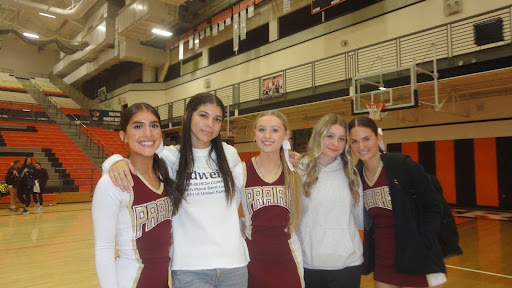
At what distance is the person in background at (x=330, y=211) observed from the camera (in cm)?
207

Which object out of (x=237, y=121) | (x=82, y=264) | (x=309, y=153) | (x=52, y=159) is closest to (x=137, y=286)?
(x=309, y=153)

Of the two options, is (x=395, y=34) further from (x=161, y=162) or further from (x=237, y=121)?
(x=161, y=162)

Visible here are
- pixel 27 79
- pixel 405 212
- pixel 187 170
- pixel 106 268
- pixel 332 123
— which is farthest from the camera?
pixel 27 79

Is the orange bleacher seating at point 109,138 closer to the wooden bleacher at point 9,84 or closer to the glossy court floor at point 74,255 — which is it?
the wooden bleacher at point 9,84

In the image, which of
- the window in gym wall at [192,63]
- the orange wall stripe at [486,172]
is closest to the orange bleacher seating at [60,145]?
the window in gym wall at [192,63]

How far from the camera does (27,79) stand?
26281 mm

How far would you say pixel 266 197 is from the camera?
2.00m

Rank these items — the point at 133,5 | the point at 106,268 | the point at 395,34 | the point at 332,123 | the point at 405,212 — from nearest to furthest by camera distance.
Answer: the point at 106,268 → the point at 405,212 → the point at 332,123 → the point at 395,34 → the point at 133,5

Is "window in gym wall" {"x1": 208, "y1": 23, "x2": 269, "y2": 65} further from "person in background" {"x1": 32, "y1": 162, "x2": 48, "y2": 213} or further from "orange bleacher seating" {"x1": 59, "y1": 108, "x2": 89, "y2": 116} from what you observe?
"orange bleacher seating" {"x1": 59, "y1": 108, "x2": 89, "y2": 116}

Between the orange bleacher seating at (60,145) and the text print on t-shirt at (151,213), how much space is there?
42.7ft

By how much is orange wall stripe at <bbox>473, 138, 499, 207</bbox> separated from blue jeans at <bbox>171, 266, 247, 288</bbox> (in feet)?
Result: 34.2

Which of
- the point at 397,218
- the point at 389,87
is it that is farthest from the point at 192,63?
the point at 397,218

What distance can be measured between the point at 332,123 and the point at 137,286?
1468mm

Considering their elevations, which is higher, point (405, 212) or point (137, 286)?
point (405, 212)
